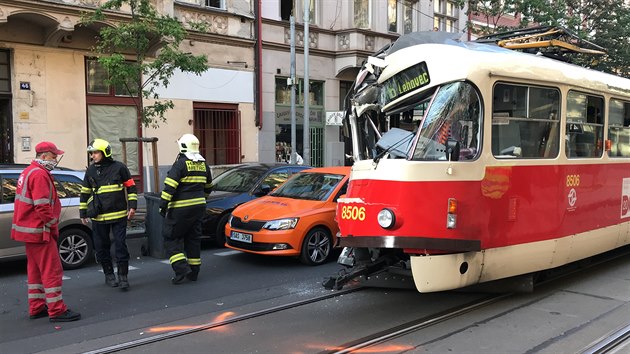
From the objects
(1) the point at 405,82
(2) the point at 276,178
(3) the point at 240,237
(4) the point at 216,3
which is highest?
(4) the point at 216,3

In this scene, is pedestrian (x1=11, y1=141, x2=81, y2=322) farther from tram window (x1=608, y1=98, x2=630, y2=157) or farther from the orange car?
tram window (x1=608, y1=98, x2=630, y2=157)

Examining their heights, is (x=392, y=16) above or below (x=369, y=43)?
above

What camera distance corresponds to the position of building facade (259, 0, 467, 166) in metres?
18.6

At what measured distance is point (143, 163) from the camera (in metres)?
15.8

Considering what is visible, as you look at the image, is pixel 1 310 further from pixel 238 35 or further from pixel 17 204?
pixel 238 35

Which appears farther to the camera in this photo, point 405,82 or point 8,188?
point 8,188

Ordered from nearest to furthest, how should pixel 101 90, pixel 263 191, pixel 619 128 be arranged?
1. pixel 619 128
2. pixel 263 191
3. pixel 101 90

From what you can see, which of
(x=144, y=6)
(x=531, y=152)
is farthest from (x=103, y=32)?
(x=531, y=152)

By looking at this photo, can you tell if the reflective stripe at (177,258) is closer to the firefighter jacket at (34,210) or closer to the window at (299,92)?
the firefighter jacket at (34,210)

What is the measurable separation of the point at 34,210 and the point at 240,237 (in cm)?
320

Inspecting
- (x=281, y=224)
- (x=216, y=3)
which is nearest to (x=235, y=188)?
(x=281, y=224)

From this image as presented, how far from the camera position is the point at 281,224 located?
7824mm

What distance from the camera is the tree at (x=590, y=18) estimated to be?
1711 centimetres

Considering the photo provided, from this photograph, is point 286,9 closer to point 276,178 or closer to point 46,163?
point 276,178
